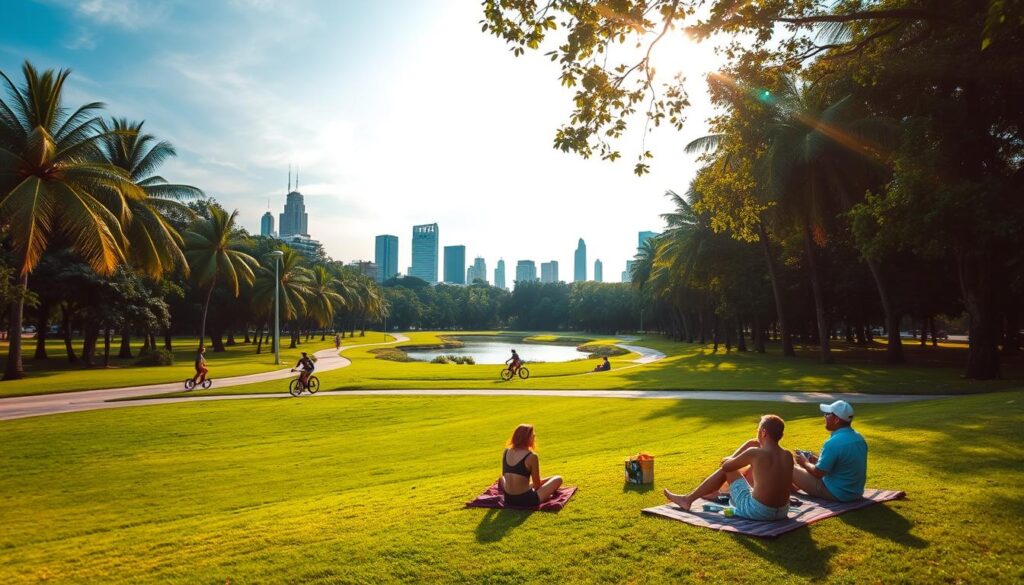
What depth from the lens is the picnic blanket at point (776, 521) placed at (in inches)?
232

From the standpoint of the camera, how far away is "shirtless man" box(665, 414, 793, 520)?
6.07 meters

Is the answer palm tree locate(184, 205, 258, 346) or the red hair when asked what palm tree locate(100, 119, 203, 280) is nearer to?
palm tree locate(184, 205, 258, 346)

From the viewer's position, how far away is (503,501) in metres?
7.25

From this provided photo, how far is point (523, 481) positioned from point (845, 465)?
3.71 metres

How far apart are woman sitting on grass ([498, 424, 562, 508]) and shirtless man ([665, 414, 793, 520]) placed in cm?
157

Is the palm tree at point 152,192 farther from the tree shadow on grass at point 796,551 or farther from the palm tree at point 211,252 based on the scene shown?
the tree shadow on grass at point 796,551

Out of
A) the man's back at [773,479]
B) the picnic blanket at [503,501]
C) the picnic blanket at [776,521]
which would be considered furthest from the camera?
the picnic blanket at [503,501]

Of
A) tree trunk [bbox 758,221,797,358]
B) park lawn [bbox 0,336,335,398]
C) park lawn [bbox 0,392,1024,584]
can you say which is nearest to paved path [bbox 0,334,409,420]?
park lawn [bbox 0,336,335,398]

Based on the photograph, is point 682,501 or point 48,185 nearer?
point 682,501

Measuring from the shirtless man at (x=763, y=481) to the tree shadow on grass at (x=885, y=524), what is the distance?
2.22 feet

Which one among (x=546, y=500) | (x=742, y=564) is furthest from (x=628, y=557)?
(x=546, y=500)

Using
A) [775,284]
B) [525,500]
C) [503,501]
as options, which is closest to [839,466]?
[525,500]

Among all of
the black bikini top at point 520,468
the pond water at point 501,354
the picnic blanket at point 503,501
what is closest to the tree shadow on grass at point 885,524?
the picnic blanket at point 503,501

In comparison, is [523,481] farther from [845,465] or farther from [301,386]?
[301,386]
